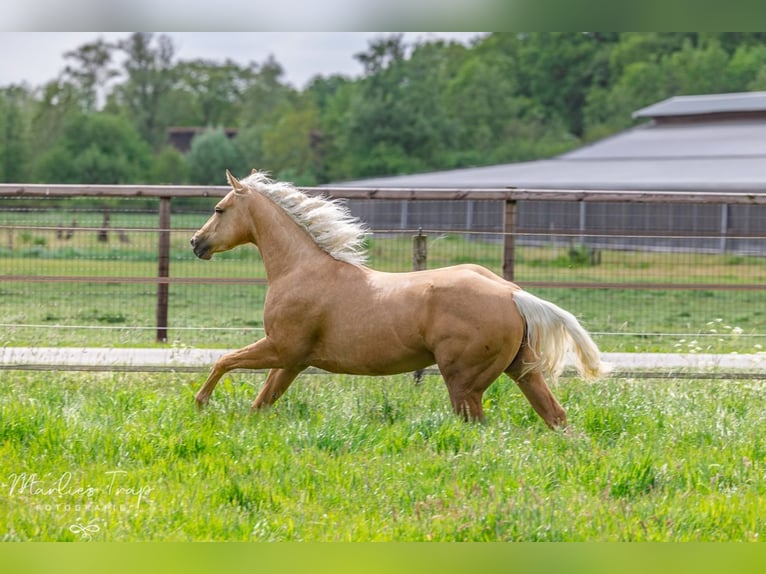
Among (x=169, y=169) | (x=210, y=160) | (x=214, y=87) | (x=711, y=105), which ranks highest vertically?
(x=214, y=87)

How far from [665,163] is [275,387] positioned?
3072cm

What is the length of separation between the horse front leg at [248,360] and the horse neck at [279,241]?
1.87ft

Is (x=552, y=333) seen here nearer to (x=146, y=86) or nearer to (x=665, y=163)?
(x=665, y=163)

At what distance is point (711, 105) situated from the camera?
41688mm

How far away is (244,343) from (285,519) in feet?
21.3

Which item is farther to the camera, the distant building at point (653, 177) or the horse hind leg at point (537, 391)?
the distant building at point (653, 177)

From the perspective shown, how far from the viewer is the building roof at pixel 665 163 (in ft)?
104

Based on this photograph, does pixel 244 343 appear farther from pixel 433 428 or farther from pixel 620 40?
pixel 620 40

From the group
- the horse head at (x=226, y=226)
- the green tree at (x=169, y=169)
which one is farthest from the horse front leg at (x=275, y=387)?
the green tree at (x=169, y=169)

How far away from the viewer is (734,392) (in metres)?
8.34

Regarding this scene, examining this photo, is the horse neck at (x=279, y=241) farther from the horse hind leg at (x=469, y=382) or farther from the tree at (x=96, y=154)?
the tree at (x=96, y=154)

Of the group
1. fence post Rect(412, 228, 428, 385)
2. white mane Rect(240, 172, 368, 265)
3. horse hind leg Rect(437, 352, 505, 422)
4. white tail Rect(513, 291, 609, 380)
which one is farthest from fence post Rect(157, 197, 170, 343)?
white tail Rect(513, 291, 609, 380)

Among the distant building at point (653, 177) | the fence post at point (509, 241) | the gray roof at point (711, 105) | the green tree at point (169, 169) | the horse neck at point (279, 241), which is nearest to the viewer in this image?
the horse neck at point (279, 241)

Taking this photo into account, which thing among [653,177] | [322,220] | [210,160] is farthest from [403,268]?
[210,160]
